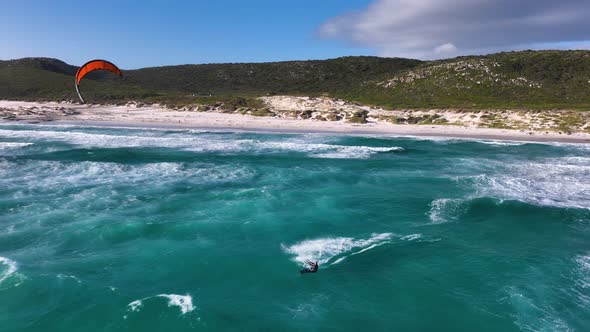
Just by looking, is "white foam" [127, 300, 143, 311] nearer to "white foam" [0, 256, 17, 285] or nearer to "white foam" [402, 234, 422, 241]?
"white foam" [0, 256, 17, 285]

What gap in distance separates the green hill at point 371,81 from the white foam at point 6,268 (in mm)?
66128

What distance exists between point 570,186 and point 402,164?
12808 millimetres

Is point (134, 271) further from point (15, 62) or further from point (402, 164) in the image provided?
point (15, 62)

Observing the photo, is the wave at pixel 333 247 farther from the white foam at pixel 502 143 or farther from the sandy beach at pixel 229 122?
the sandy beach at pixel 229 122

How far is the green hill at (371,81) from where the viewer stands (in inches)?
3103

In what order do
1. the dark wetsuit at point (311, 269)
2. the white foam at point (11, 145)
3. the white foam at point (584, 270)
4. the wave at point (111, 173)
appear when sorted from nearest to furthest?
the white foam at point (584, 270) → the dark wetsuit at point (311, 269) → the wave at point (111, 173) → the white foam at point (11, 145)

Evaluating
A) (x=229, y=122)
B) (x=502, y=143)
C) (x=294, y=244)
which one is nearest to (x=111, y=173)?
(x=294, y=244)

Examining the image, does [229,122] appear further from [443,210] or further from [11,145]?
[443,210]

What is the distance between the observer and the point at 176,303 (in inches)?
608

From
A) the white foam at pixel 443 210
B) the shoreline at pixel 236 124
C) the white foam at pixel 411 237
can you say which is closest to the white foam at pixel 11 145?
the shoreline at pixel 236 124

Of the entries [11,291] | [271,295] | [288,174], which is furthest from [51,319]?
[288,174]

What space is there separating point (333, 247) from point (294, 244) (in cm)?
195

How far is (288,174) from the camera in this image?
1351 inches

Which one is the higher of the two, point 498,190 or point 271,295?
point 498,190
